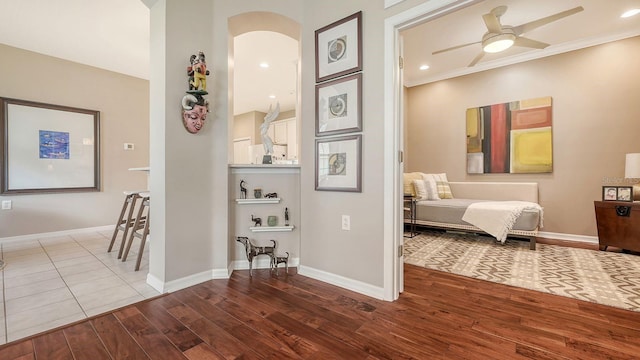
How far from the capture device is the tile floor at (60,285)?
1.62 meters

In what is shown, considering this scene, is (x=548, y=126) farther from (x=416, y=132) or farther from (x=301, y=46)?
(x=301, y=46)

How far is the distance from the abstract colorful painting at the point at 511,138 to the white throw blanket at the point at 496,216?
3.25ft

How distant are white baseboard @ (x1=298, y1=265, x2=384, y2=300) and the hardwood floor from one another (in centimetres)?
6

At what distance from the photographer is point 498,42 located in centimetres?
309

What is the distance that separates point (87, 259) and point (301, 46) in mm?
3095

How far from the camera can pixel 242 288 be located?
207 cm

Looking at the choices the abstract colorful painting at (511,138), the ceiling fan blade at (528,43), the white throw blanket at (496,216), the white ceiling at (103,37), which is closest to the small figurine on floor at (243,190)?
the white ceiling at (103,37)

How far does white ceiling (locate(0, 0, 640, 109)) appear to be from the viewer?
275cm

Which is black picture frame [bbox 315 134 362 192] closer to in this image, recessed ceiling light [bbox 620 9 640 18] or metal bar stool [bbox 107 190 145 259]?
metal bar stool [bbox 107 190 145 259]

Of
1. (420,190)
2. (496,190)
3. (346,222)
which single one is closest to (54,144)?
(346,222)

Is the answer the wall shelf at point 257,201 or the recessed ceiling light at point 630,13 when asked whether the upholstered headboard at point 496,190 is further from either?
the wall shelf at point 257,201

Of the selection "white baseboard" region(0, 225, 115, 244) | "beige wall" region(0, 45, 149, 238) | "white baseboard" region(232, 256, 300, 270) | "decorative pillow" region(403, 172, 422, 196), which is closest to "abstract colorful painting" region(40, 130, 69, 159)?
"beige wall" region(0, 45, 149, 238)

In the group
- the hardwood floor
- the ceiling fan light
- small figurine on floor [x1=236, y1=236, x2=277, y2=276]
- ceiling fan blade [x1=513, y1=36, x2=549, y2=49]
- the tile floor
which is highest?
ceiling fan blade [x1=513, y1=36, x2=549, y2=49]

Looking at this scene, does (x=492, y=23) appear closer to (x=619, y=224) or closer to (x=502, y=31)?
(x=502, y=31)
